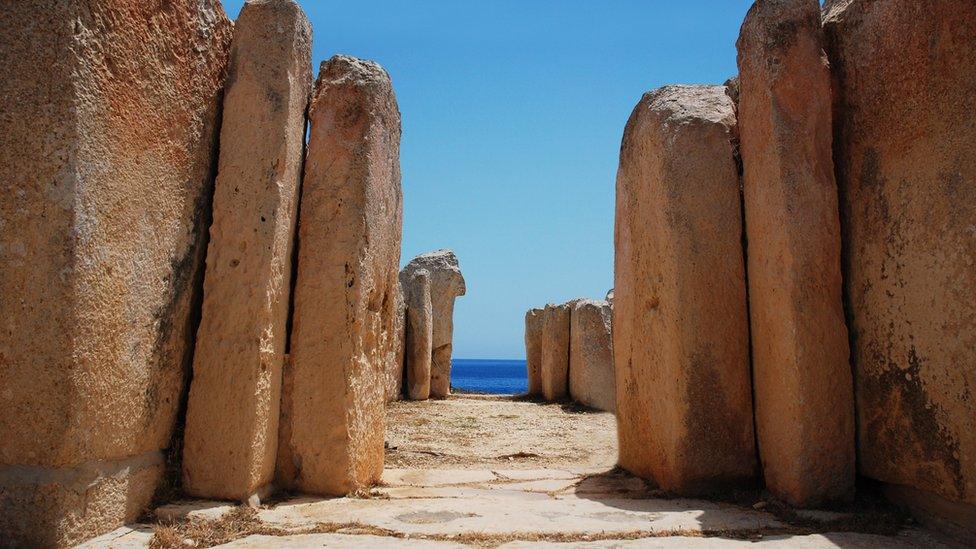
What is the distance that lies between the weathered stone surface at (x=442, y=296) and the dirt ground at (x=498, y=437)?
8.47 ft

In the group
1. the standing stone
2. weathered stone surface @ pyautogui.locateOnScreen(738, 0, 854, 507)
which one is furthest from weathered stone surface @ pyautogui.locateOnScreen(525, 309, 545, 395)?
weathered stone surface @ pyautogui.locateOnScreen(738, 0, 854, 507)

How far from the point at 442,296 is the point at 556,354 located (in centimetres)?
290

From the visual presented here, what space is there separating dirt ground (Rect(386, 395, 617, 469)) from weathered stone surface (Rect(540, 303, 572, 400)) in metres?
1.52

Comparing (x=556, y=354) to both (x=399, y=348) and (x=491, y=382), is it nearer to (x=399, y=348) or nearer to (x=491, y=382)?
(x=399, y=348)

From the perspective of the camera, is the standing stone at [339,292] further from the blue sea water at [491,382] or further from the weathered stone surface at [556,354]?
the blue sea water at [491,382]

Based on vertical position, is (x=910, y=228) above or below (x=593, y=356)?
above

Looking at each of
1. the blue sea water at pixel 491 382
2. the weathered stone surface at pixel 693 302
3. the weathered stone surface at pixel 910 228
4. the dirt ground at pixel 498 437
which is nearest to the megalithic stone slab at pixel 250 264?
the dirt ground at pixel 498 437

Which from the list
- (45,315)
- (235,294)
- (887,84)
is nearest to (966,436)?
(887,84)

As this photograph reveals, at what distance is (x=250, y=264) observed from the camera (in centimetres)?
379

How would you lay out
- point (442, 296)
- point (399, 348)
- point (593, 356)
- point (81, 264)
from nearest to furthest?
point (81, 264), point (593, 356), point (399, 348), point (442, 296)

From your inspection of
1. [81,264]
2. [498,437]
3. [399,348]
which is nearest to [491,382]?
[399,348]

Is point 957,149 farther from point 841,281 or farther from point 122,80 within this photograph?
point 122,80

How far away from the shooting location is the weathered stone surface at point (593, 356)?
11.5 metres

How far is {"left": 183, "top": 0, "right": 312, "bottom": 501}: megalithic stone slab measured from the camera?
362 cm
